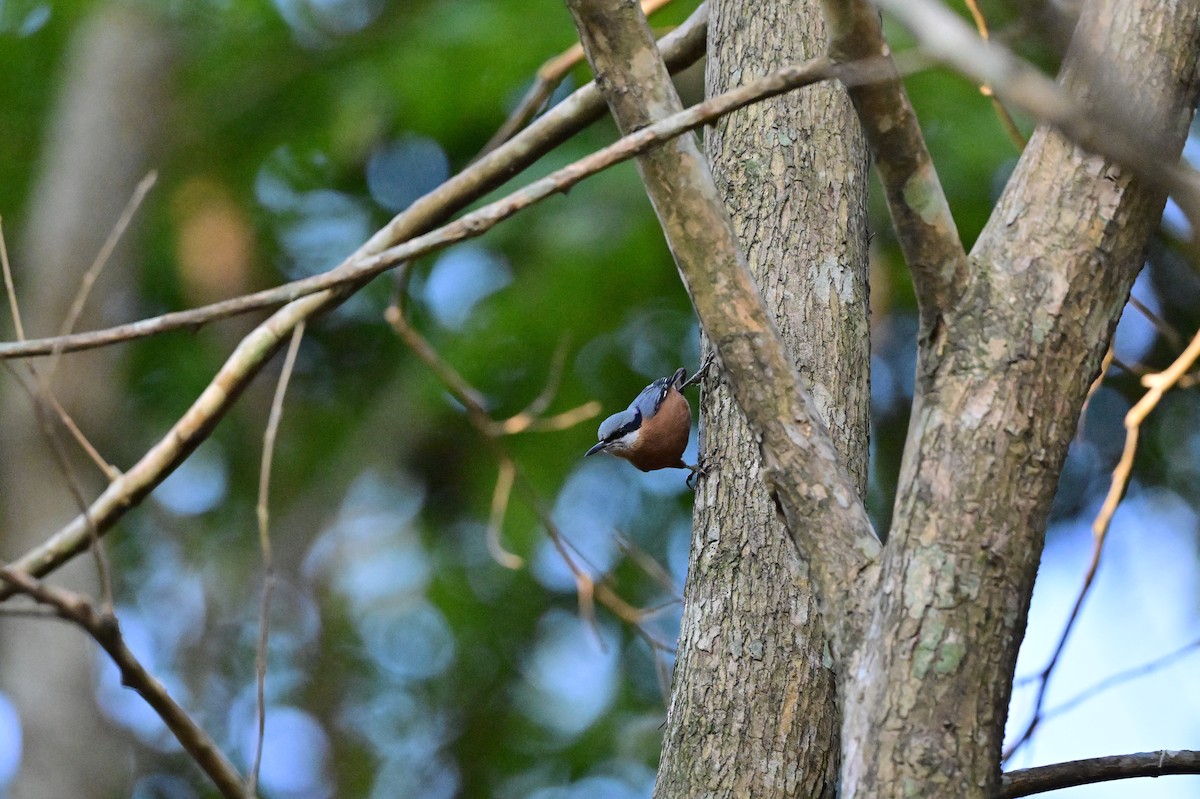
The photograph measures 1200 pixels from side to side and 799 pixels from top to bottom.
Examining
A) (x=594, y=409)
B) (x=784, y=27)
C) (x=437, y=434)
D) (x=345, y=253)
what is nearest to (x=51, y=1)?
(x=345, y=253)

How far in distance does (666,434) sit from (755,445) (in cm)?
206

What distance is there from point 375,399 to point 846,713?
270 inches

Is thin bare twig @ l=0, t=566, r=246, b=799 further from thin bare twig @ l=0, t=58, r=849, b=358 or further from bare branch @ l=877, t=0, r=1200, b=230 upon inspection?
bare branch @ l=877, t=0, r=1200, b=230

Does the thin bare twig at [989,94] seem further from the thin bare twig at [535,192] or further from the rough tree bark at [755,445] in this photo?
the thin bare twig at [535,192]

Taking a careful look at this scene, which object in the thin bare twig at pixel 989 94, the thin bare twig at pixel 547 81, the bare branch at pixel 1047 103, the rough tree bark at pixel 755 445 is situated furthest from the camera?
the thin bare twig at pixel 547 81

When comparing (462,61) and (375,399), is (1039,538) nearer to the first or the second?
(462,61)

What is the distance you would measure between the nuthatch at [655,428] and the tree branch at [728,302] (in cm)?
265

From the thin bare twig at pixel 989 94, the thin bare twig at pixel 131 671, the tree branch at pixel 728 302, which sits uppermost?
the thin bare twig at pixel 989 94

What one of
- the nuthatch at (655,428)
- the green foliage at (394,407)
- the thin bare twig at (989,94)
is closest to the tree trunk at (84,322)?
the green foliage at (394,407)

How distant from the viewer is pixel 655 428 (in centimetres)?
471

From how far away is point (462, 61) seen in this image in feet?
21.3

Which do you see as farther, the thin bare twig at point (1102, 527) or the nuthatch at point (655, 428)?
the nuthatch at point (655, 428)

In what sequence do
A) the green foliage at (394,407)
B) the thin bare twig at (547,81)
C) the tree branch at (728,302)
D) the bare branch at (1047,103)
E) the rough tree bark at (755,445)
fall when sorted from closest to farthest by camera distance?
Result: the bare branch at (1047,103) < the tree branch at (728,302) < the rough tree bark at (755,445) < the thin bare twig at (547,81) < the green foliage at (394,407)

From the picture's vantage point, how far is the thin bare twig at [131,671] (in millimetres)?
1340
